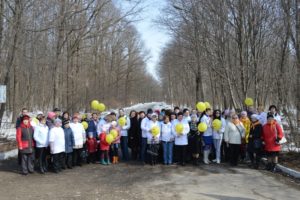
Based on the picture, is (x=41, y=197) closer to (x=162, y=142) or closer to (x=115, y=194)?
(x=115, y=194)

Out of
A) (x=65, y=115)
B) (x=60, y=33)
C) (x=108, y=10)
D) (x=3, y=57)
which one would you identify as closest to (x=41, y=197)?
(x=65, y=115)

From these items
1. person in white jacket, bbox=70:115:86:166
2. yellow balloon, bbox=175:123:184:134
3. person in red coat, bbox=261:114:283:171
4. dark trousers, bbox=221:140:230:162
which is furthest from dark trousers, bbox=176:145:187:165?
person in white jacket, bbox=70:115:86:166

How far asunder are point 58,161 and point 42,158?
463mm

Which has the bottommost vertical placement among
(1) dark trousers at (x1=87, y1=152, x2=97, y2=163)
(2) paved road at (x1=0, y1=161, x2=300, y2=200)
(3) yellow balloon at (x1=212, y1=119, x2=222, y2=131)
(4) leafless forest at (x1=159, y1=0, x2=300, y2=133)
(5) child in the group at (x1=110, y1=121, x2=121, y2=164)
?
(2) paved road at (x1=0, y1=161, x2=300, y2=200)

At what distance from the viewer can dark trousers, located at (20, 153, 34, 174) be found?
10500mm

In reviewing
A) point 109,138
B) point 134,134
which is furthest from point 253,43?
point 109,138

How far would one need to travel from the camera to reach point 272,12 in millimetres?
14977

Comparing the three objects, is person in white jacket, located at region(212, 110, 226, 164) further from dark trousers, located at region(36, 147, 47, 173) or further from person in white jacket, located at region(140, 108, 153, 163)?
dark trousers, located at region(36, 147, 47, 173)

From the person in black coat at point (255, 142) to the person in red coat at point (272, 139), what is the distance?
23 centimetres

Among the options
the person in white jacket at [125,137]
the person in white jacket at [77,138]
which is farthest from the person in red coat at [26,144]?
the person in white jacket at [125,137]

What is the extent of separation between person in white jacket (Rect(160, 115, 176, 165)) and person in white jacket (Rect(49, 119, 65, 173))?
315 centimetres

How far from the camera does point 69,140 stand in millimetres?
11297

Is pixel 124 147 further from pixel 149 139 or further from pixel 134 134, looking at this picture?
pixel 149 139

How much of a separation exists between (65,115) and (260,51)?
918 cm
